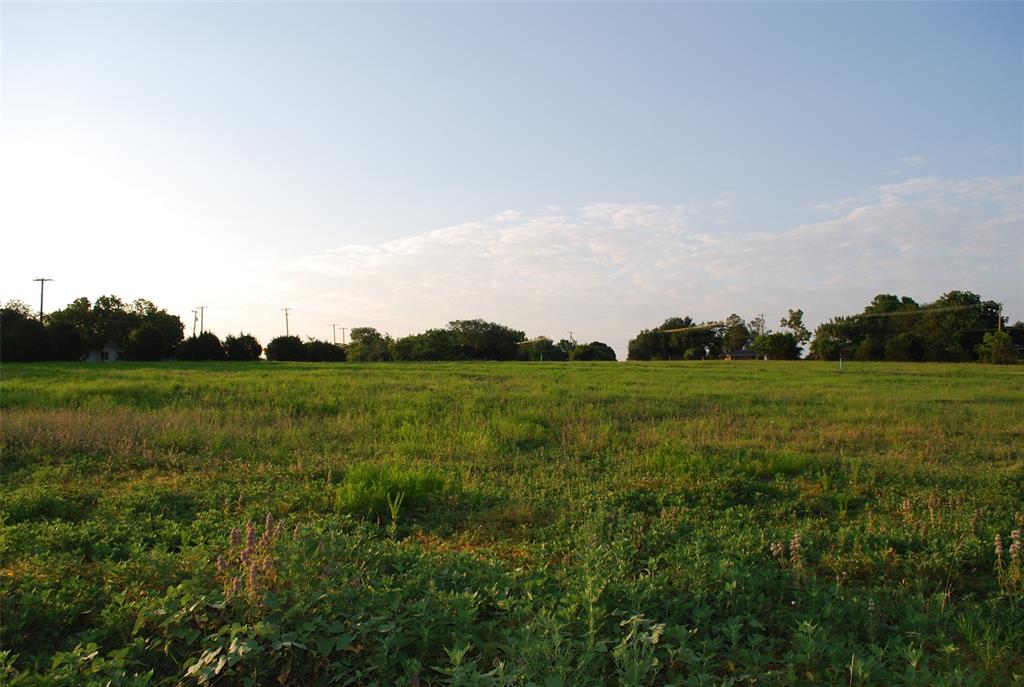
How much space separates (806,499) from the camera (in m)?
6.47

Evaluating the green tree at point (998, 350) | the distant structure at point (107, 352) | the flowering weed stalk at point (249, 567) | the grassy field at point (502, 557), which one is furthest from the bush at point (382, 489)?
the distant structure at point (107, 352)

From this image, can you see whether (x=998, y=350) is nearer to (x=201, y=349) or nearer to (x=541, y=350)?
(x=541, y=350)

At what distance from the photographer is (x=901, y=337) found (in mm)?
59281

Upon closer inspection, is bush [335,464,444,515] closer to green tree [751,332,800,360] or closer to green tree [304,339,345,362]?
green tree [304,339,345,362]

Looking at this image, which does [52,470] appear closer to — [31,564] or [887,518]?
[31,564]

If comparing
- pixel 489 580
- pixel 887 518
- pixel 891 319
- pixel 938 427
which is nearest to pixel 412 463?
pixel 489 580

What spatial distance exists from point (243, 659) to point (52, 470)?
19.0 feet

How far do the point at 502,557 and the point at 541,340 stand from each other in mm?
79607

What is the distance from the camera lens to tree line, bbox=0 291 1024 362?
172 feet

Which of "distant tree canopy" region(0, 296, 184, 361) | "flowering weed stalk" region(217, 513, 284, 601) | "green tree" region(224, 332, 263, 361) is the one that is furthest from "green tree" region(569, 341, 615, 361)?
"flowering weed stalk" region(217, 513, 284, 601)

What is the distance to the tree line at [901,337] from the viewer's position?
2296 inches

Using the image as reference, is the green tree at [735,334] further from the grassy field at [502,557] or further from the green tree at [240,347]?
the grassy field at [502,557]

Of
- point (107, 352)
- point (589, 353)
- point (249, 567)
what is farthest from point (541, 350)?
point (249, 567)

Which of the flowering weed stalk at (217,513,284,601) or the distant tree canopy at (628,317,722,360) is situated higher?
the distant tree canopy at (628,317,722,360)
